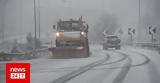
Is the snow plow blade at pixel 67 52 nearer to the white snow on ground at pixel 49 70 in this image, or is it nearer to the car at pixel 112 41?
the white snow on ground at pixel 49 70

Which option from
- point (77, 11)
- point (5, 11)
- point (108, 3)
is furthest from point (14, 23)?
point (108, 3)

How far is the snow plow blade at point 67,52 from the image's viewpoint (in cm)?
2522

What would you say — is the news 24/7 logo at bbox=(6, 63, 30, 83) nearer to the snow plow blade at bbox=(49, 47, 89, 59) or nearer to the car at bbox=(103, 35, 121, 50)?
the snow plow blade at bbox=(49, 47, 89, 59)

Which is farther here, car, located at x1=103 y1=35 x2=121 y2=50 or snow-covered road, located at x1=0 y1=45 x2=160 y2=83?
car, located at x1=103 y1=35 x2=121 y2=50

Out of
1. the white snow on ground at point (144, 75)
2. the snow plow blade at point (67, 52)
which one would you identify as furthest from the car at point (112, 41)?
the white snow on ground at point (144, 75)

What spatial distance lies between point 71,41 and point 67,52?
0.81m

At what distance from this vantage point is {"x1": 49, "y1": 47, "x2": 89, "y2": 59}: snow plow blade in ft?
82.7

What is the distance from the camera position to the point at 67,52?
25438mm

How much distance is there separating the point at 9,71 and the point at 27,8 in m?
117

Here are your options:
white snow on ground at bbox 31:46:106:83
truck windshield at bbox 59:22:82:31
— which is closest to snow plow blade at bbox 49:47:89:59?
truck windshield at bbox 59:22:82:31

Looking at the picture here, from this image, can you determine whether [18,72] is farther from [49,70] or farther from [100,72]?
[49,70]

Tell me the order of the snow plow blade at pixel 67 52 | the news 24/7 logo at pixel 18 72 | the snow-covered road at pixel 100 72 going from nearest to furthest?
1. the news 24/7 logo at pixel 18 72
2. the snow-covered road at pixel 100 72
3. the snow plow blade at pixel 67 52

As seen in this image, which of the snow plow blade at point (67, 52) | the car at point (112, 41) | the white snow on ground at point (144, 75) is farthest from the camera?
the car at point (112, 41)

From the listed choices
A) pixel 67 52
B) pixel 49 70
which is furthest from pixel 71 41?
pixel 49 70
